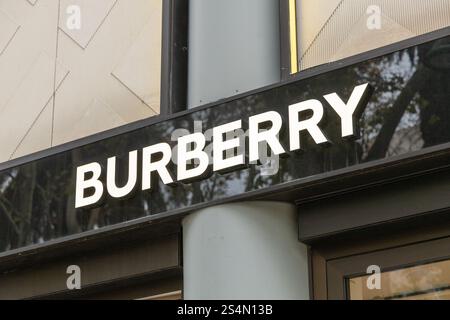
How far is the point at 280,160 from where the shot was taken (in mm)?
6520

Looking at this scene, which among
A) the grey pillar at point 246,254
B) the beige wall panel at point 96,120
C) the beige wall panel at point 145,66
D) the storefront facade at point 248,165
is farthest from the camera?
the beige wall panel at point 96,120

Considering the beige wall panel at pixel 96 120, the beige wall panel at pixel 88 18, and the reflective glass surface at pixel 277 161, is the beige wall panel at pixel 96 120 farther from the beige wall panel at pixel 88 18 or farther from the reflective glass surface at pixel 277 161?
the beige wall panel at pixel 88 18

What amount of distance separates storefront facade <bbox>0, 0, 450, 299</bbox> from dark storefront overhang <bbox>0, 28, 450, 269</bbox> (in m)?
0.01

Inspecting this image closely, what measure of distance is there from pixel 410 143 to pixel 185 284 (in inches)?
73.4

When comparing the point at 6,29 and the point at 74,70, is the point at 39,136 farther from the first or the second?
the point at 6,29

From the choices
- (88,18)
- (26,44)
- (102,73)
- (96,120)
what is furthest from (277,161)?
(26,44)

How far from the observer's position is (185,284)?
685cm

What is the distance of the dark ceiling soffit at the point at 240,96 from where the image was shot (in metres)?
6.25

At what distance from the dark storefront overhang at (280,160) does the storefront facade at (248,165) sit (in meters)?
0.01

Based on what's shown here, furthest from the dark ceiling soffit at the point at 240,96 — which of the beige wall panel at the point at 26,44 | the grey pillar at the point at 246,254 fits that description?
the beige wall panel at the point at 26,44

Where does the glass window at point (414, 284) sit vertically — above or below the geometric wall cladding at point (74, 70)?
below

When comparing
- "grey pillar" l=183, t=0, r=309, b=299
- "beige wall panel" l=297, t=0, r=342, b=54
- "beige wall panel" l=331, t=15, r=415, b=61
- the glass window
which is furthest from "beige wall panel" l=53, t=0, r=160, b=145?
the glass window

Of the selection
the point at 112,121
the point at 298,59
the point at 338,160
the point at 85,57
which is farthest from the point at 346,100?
the point at 85,57

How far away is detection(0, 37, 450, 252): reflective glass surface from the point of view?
6.09 meters
